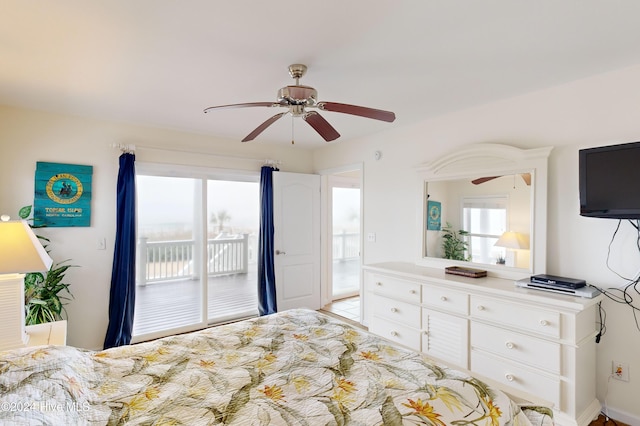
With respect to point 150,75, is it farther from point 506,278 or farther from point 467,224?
point 506,278

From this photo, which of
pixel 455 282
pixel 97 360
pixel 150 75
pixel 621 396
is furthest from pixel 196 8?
pixel 621 396

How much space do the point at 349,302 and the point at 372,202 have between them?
2.12 m

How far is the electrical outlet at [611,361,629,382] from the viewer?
2.25 m

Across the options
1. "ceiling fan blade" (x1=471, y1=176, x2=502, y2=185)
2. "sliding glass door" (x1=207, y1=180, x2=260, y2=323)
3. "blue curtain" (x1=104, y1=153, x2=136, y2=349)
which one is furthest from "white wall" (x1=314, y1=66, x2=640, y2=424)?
"blue curtain" (x1=104, y1=153, x2=136, y2=349)

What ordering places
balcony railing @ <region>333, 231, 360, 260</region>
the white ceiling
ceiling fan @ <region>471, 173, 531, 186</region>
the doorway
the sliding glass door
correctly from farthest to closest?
balcony railing @ <region>333, 231, 360, 260</region>, the doorway, the sliding glass door, ceiling fan @ <region>471, 173, 531, 186</region>, the white ceiling

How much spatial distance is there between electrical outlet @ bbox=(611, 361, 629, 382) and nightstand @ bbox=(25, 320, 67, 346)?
374cm

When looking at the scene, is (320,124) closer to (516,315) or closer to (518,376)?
(516,315)

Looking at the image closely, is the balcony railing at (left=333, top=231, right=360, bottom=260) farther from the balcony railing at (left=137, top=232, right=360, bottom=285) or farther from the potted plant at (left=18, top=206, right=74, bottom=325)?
the potted plant at (left=18, top=206, right=74, bottom=325)

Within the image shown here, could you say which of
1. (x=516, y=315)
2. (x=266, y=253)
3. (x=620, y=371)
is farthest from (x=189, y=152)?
(x=620, y=371)

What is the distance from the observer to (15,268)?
1818mm

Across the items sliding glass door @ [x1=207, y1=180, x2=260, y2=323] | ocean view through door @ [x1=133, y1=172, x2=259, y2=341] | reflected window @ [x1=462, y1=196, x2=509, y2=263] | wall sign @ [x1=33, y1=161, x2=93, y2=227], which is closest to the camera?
reflected window @ [x1=462, y1=196, x2=509, y2=263]

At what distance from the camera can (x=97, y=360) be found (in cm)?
168

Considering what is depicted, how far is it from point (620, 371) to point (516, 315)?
2.58 feet

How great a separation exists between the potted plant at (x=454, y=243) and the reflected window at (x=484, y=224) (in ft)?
0.20
